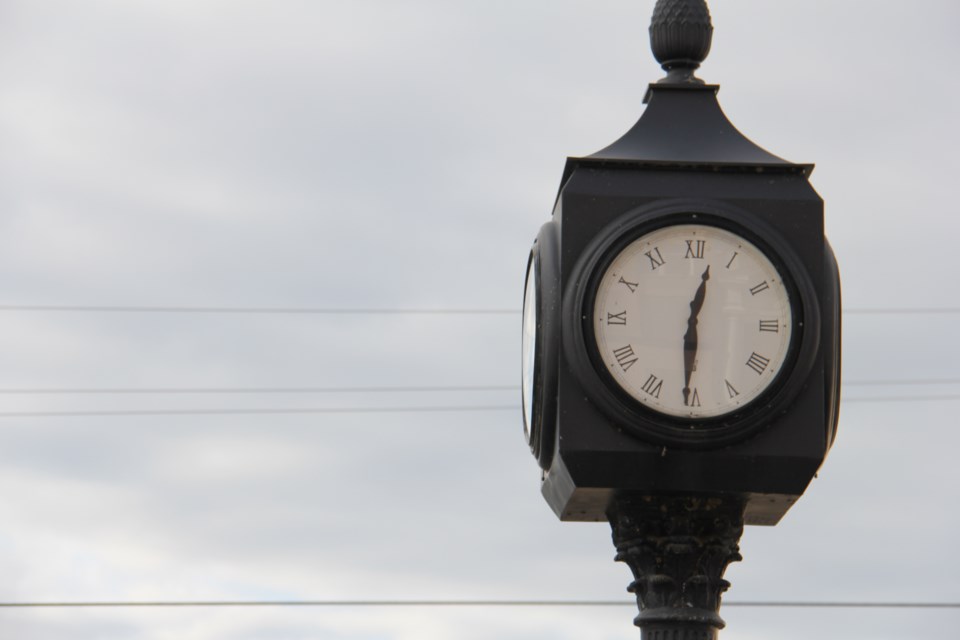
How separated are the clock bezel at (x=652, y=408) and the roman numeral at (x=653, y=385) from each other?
0.05m

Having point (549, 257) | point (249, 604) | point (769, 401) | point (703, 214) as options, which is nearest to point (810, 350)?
point (769, 401)

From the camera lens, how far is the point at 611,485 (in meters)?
4.44

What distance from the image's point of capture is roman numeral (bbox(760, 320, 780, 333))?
4.52m

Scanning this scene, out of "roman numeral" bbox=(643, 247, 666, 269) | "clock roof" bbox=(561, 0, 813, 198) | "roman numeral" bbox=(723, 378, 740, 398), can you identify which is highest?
"clock roof" bbox=(561, 0, 813, 198)

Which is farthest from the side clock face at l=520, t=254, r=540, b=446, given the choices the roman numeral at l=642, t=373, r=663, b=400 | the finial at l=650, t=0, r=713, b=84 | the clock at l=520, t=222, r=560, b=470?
the finial at l=650, t=0, r=713, b=84

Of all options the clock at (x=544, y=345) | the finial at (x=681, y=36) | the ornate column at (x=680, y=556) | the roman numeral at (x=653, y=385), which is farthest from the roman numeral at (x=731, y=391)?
the finial at (x=681, y=36)

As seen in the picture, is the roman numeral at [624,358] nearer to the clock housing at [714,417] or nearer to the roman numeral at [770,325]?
the clock housing at [714,417]

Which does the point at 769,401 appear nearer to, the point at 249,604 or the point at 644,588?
the point at 644,588

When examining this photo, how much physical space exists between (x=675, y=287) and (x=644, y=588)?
0.84 meters

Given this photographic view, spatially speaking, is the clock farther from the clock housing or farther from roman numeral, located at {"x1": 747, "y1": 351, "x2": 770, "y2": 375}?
roman numeral, located at {"x1": 747, "y1": 351, "x2": 770, "y2": 375}

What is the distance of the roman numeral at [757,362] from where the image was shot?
4488mm

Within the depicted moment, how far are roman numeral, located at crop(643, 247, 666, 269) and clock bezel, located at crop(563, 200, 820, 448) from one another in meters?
0.05

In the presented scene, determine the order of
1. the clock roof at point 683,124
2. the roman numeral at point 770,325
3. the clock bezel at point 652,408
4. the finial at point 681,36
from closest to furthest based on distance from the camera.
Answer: the clock bezel at point 652,408 → the roman numeral at point 770,325 → the clock roof at point 683,124 → the finial at point 681,36

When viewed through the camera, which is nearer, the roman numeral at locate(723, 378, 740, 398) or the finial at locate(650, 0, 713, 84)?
the roman numeral at locate(723, 378, 740, 398)
